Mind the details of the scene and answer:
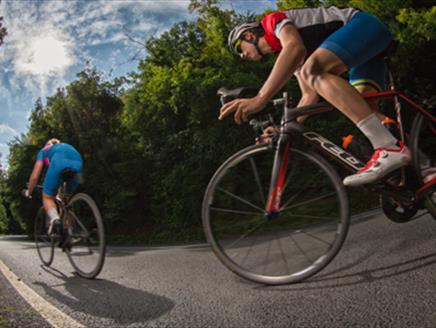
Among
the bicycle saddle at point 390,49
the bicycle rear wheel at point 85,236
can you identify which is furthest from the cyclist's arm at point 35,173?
the bicycle saddle at point 390,49

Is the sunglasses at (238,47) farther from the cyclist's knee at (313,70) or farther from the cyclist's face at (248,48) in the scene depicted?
the cyclist's knee at (313,70)

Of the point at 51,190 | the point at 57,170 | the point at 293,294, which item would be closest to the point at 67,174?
the point at 57,170

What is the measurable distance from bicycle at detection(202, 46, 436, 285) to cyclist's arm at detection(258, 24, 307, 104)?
15 centimetres

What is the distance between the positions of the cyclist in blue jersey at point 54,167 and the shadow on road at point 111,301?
116 cm

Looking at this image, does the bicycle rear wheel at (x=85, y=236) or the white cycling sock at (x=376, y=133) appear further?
the bicycle rear wheel at (x=85, y=236)

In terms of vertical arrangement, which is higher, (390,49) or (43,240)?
(390,49)

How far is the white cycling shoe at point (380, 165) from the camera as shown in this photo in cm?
157

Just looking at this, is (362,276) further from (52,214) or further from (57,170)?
(52,214)

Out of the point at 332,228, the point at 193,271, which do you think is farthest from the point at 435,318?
the point at 193,271

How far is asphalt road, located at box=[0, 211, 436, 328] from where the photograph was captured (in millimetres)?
1458

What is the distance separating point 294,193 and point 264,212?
22cm

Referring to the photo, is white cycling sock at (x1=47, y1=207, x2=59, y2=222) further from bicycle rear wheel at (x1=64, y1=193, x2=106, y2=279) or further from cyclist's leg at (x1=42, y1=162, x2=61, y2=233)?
bicycle rear wheel at (x1=64, y1=193, x2=106, y2=279)

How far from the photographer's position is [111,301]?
222 centimetres

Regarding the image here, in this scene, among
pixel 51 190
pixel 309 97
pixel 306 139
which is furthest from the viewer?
pixel 51 190
